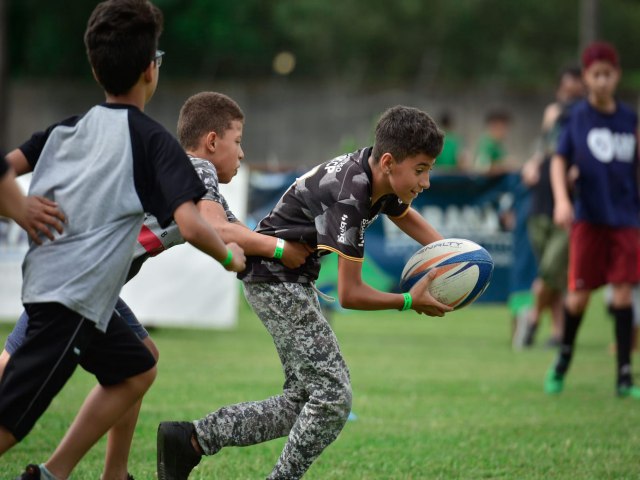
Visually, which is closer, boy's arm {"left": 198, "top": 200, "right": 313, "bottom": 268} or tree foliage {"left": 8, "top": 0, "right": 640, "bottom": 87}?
boy's arm {"left": 198, "top": 200, "right": 313, "bottom": 268}

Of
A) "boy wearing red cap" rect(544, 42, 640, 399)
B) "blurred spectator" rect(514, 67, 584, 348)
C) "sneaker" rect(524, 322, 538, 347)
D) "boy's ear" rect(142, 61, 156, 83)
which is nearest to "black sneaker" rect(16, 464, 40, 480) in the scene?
"boy's ear" rect(142, 61, 156, 83)

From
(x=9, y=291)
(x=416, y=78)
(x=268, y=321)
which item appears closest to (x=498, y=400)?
(x=268, y=321)

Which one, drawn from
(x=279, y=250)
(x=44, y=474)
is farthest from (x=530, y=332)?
(x=44, y=474)

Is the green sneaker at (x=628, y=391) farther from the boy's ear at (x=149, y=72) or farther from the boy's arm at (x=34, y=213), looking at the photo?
the boy's arm at (x=34, y=213)

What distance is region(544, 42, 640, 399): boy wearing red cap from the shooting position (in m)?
7.69

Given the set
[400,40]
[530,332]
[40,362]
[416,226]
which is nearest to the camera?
[40,362]

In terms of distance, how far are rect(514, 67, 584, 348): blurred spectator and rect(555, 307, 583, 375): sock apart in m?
2.86

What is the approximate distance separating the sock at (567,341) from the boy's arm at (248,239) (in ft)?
13.0

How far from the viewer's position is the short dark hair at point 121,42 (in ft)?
12.1

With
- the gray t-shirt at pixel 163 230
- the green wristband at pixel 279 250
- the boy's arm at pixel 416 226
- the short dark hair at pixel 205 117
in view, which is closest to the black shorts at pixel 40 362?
the gray t-shirt at pixel 163 230

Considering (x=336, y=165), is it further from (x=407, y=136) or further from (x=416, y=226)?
(x=416, y=226)

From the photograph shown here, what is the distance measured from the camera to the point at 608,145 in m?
7.84

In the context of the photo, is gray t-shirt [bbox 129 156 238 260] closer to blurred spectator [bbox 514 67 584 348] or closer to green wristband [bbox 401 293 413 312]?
green wristband [bbox 401 293 413 312]

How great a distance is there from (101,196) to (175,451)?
144 cm
